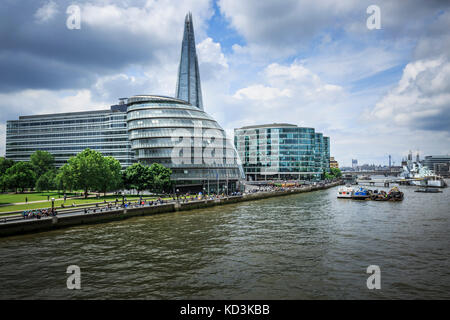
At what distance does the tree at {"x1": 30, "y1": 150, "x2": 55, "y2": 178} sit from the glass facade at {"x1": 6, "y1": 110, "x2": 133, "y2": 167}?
10.3m

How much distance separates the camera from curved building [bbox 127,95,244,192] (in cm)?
9512

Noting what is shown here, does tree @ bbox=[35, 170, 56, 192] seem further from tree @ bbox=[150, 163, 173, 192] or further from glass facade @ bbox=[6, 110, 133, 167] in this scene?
tree @ bbox=[150, 163, 173, 192]

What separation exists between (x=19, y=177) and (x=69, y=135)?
53.3 metres

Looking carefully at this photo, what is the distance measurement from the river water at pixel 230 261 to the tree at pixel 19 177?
2425 inches

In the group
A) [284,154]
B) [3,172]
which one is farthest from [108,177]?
[284,154]

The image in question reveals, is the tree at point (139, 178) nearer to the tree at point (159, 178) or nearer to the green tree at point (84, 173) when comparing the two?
the tree at point (159, 178)

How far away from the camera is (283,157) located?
591 ft

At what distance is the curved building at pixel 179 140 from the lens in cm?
9512

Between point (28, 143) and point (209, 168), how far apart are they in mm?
104232
